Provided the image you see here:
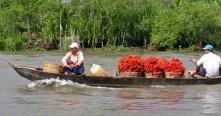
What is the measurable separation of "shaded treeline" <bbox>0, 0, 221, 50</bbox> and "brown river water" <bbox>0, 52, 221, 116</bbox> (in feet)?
81.6

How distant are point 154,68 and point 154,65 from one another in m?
0.08

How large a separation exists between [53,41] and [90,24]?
2971 millimetres

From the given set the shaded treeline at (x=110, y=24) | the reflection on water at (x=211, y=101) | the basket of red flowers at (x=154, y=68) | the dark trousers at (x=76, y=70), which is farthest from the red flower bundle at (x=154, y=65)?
the shaded treeline at (x=110, y=24)

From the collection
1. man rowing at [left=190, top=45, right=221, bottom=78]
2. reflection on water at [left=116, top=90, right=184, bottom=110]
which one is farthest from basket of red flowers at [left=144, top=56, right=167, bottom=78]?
man rowing at [left=190, top=45, right=221, bottom=78]

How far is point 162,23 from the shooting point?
42.7m

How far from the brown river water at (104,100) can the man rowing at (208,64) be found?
51 cm

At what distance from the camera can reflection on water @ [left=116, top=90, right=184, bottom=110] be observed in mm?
11937

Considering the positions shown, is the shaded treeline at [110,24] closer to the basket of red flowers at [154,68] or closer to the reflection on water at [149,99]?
the basket of red flowers at [154,68]

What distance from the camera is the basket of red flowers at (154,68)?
15.1 metres

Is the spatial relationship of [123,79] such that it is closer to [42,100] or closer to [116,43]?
[42,100]

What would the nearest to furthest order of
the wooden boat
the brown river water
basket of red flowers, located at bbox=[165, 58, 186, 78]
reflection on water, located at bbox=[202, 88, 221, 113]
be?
the brown river water → reflection on water, located at bbox=[202, 88, 221, 113] → the wooden boat → basket of red flowers, located at bbox=[165, 58, 186, 78]

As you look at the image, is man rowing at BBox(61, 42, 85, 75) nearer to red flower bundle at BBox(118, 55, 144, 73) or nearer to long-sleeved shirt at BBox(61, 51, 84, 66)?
long-sleeved shirt at BBox(61, 51, 84, 66)

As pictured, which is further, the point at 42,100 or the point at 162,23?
the point at 162,23

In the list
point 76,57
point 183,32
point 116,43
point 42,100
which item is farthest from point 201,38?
point 42,100
